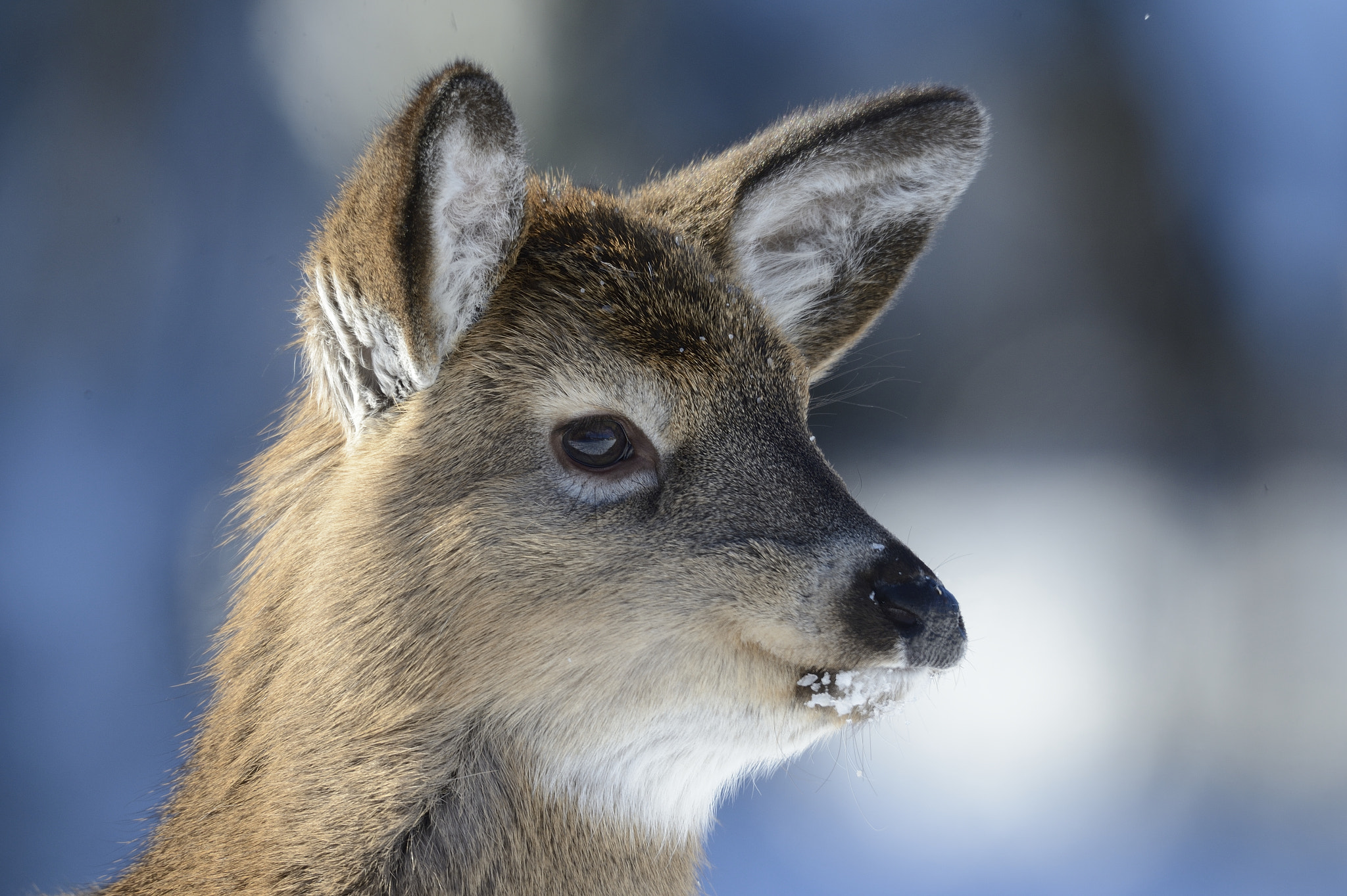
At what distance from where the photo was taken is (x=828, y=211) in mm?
2346

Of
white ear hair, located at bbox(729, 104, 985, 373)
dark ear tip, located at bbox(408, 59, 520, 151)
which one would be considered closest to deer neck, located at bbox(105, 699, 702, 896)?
dark ear tip, located at bbox(408, 59, 520, 151)

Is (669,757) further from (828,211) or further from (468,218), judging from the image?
(828,211)

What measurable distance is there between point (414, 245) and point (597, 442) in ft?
1.36

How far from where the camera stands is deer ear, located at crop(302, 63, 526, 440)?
5.03 feet

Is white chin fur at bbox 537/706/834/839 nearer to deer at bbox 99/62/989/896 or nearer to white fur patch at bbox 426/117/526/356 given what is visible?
deer at bbox 99/62/989/896

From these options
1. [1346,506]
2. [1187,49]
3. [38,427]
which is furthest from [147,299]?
[1346,506]

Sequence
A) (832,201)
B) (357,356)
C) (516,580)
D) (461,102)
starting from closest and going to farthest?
(461,102), (516,580), (357,356), (832,201)

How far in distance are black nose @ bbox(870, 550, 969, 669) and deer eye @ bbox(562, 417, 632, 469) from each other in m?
0.45

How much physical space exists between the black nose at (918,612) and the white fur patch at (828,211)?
90 cm

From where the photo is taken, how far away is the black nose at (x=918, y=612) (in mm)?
1564

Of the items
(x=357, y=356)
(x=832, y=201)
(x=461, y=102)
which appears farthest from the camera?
(x=832, y=201)

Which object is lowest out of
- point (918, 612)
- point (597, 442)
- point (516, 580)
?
point (918, 612)

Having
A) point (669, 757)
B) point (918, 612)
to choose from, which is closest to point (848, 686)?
point (918, 612)

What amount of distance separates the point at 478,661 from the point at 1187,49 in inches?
112
